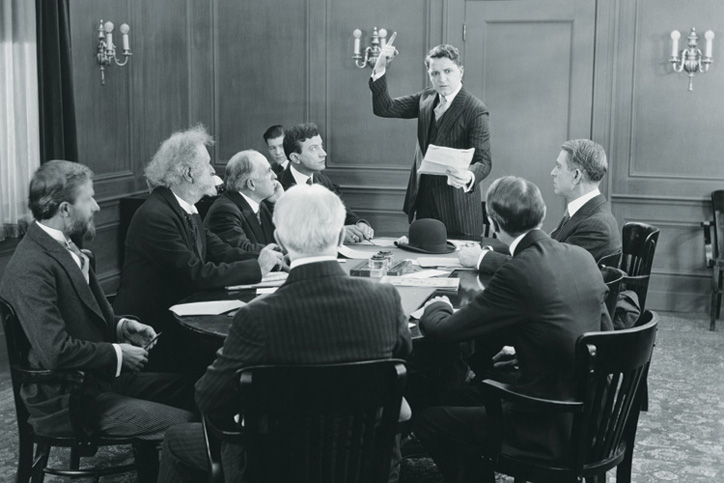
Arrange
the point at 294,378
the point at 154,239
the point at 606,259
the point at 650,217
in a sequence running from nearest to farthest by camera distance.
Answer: the point at 294,378
the point at 154,239
the point at 606,259
the point at 650,217

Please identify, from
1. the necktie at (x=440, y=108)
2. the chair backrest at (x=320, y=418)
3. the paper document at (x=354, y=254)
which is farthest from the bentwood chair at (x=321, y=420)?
the necktie at (x=440, y=108)

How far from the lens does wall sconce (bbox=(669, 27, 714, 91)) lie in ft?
21.5

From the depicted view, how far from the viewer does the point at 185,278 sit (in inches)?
147

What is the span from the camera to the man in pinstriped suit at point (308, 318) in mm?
2201

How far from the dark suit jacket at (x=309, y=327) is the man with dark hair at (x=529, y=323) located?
0.52m

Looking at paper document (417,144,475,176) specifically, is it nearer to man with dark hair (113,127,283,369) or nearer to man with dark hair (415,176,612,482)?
man with dark hair (113,127,283,369)

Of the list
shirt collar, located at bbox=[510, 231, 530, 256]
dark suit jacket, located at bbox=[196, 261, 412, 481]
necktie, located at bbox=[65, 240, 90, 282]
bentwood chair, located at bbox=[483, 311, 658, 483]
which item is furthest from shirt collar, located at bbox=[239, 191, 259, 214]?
dark suit jacket, located at bbox=[196, 261, 412, 481]

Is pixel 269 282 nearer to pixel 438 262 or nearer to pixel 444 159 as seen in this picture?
pixel 438 262

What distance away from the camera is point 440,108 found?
5.53m

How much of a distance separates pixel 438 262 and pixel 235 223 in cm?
100

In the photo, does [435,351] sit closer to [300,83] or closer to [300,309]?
[300,309]

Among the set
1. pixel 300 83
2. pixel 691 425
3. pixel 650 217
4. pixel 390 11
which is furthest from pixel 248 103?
pixel 691 425

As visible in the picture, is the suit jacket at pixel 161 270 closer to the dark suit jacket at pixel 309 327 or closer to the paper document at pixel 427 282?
the paper document at pixel 427 282

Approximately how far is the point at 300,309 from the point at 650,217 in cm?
522
